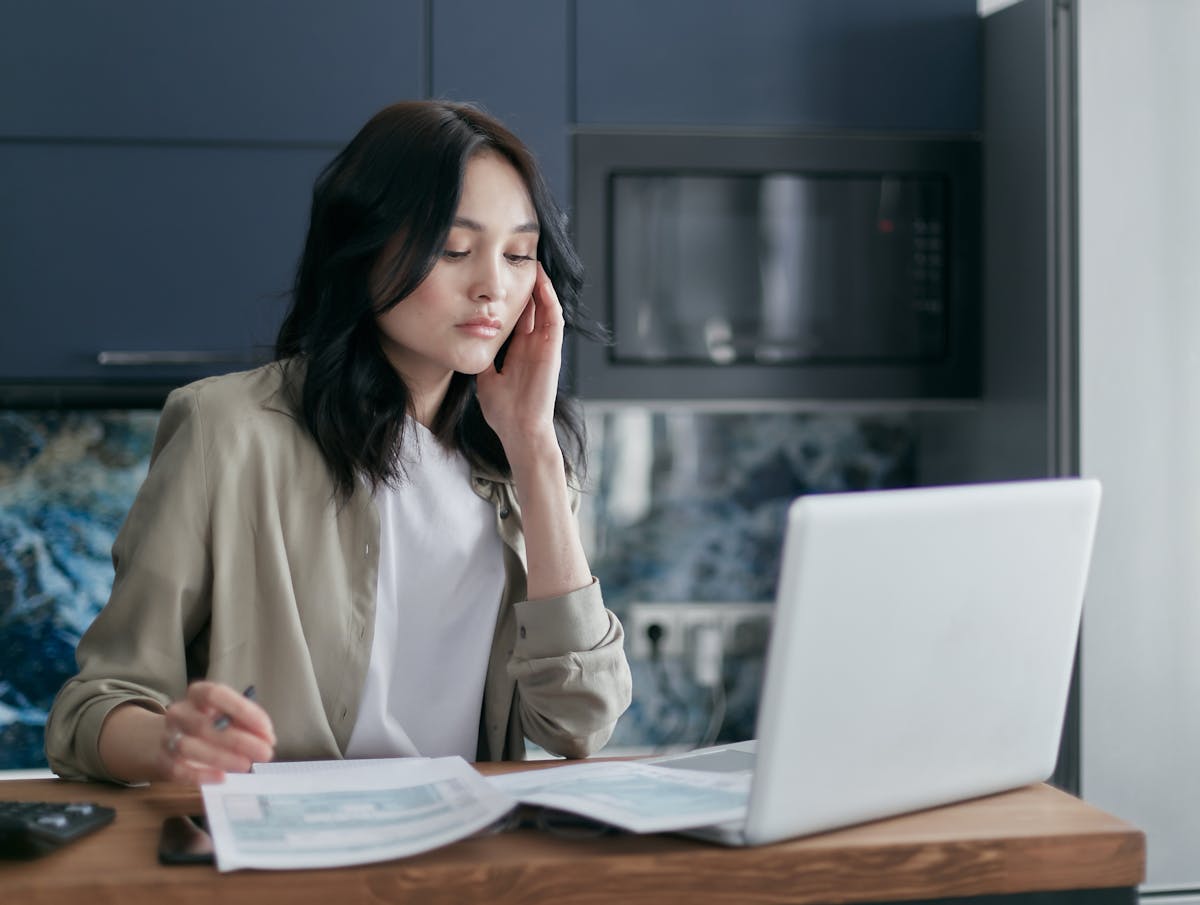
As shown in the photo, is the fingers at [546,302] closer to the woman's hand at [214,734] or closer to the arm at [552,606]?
the arm at [552,606]

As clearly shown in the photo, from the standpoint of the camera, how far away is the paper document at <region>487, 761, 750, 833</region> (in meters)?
0.84

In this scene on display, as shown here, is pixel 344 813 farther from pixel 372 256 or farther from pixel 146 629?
pixel 372 256

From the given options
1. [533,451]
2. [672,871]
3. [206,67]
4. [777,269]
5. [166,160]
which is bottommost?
[672,871]

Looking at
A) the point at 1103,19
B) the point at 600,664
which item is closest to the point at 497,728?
the point at 600,664

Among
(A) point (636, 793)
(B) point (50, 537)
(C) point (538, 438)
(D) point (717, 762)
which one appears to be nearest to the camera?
(A) point (636, 793)

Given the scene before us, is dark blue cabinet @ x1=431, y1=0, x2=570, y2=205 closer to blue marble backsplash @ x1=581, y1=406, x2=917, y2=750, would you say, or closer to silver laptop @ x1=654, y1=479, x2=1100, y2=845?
blue marble backsplash @ x1=581, y1=406, x2=917, y2=750

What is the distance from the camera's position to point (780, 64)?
2.19 metres

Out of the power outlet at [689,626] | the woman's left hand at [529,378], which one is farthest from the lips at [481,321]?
the power outlet at [689,626]

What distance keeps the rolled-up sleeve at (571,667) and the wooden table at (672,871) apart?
387mm

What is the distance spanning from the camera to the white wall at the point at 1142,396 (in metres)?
1.97

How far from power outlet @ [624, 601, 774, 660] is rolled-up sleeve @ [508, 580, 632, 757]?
50.4 inches

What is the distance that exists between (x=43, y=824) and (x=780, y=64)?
173 cm

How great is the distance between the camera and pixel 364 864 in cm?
79

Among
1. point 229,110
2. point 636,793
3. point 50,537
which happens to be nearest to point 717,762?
point 636,793
